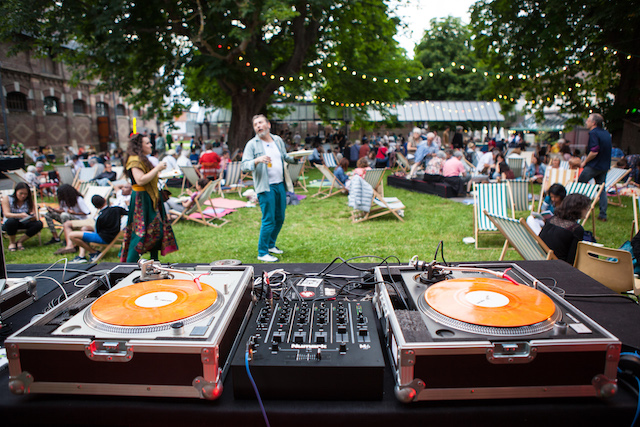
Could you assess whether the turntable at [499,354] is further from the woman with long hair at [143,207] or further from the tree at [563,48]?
the tree at [563,48]

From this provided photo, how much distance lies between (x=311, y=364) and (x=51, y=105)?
31681 millimetres

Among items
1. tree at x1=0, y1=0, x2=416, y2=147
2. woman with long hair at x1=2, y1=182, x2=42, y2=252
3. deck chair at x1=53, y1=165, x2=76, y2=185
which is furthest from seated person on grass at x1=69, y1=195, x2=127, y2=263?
tree at x1=0, y1=0, x2=416, y2=147

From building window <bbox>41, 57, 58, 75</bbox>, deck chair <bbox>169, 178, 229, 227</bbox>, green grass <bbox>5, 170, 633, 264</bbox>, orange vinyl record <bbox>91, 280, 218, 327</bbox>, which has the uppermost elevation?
building window <bbox>41, 57, 58, 75</bbox>

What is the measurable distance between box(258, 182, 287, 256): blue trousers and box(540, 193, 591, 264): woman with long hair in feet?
9.52

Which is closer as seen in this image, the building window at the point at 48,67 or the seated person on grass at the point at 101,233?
the seated person on grass at the point at 101,233

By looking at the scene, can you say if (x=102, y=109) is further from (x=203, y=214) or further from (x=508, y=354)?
(x=508, y=354)

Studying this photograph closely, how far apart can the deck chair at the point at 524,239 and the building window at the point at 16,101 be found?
1067 inches

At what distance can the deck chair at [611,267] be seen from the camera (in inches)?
117

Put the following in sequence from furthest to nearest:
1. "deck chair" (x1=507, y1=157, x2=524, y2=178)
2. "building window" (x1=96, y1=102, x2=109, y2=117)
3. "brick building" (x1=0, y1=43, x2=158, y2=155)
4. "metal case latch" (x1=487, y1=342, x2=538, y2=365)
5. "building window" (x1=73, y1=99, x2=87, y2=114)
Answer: "building window" (x1=96, y1=102, x2=109, y2=117) < "building window" (x1=73, y1=99, x2=87, y2=114) < "brick building" (x1=0, y1=43, x2=158, y2=155) < "deck chair" (x1=507, y1=157, x2=524, y2=178) < "metal case latch" (x1=487, y1=342, x2=538, y2=365)

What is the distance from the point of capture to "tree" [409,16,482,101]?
3238 centimetres

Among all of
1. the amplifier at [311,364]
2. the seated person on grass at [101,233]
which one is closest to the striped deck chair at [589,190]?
the amplifier at [311,364]

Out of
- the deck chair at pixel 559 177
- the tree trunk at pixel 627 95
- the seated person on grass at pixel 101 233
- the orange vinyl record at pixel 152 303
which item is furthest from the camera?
the tree trunk at pixel 627 95

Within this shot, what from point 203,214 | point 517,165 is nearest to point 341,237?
point 203,214

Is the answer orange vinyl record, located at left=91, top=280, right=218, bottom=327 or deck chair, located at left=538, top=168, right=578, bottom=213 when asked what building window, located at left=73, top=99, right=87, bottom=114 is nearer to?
deck chair, located at left=538, top=168, right=578, bottom=213
